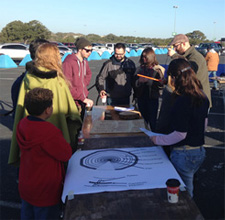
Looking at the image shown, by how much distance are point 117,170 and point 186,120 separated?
657 millimetres

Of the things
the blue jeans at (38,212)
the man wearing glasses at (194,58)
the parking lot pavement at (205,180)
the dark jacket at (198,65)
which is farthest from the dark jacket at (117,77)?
the blue jeans at (38,212)

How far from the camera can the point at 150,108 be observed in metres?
4.16

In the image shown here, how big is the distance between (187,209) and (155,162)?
644 millimetres

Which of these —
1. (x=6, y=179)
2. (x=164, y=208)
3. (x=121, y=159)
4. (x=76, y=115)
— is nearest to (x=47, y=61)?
(x=76, y=115)

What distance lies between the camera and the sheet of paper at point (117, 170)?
1816mm

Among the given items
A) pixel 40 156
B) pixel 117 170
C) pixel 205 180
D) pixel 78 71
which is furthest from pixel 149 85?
pixel 40 156

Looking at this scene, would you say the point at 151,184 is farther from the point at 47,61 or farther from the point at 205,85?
the point at 205,85

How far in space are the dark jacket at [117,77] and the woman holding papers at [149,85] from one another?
0.66 ft

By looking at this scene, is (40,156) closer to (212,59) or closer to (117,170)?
(117,170)

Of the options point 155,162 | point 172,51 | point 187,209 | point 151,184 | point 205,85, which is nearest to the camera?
point 187,209

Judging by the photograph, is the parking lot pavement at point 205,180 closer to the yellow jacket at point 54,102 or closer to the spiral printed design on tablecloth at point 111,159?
the yellow jacket at point 54,102

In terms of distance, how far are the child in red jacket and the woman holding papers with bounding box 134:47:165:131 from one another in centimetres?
230

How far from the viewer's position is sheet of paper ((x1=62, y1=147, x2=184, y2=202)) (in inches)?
71.5

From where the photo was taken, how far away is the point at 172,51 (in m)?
4.12
